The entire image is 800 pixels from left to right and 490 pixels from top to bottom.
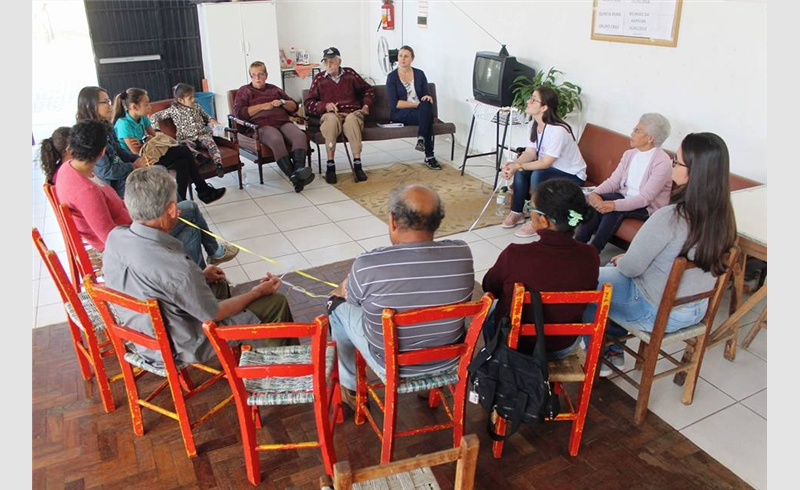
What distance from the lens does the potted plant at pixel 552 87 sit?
5.08 m

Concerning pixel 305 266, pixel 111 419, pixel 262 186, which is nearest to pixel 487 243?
pixel 305 266

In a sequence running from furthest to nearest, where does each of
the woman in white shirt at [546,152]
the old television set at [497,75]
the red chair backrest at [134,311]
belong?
the old television set at [497,75]
the woman in white shirt at [546,152]
the red chair backrest at [134,311]

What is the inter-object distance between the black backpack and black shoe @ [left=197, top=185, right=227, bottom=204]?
11.7 feet

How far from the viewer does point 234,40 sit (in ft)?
25.2

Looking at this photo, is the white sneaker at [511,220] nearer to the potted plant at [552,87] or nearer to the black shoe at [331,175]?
the potted plant at [552,87]

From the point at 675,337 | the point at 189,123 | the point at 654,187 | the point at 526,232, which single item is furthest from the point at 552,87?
the point at 189,123

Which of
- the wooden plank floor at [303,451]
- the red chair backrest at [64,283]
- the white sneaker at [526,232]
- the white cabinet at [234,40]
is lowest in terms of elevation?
the wooden plank floor at [303,451]

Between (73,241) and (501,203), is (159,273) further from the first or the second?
(501,203)

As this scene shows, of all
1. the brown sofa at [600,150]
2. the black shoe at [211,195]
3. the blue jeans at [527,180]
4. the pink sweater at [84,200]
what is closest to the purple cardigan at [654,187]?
the brown sofa at [600,150]

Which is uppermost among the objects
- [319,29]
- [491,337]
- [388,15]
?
[388,15]

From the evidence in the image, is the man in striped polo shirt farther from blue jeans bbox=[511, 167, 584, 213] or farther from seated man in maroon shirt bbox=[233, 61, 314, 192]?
seated man in maroon shirt bbox=[233, 61, 314, 192]

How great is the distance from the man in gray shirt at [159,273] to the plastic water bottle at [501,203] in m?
3.16

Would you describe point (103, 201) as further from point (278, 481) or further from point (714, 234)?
point (714, 234)

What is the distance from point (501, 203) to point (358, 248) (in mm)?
1554
